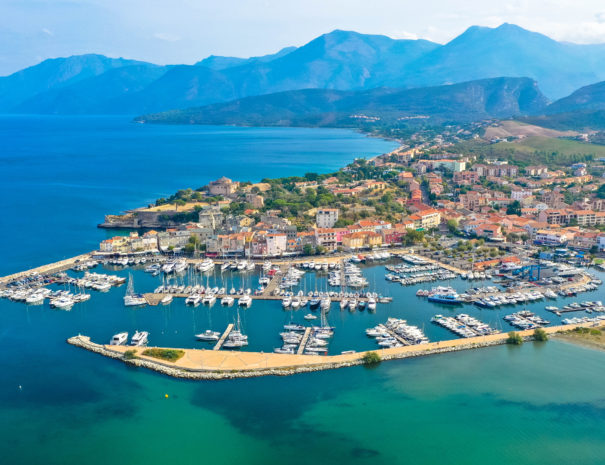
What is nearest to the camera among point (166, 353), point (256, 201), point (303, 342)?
point (166, 353)

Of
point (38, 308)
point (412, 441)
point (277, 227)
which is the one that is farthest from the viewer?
point (277, 227)

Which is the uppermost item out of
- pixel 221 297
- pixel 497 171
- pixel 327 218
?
pixel 497 171

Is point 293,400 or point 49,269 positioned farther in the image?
point 49,269

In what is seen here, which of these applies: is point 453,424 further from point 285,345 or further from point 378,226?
point 378,226

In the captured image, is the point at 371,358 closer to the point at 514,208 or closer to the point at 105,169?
the point at 514,208

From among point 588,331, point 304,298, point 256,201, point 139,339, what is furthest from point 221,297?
point 256,201

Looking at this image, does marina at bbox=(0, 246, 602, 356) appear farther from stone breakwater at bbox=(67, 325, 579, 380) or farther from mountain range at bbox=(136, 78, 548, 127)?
mountain range at bbox=(136, 78, 548, 127)

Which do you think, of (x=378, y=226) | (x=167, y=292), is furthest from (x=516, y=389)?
(x=378, y=226)

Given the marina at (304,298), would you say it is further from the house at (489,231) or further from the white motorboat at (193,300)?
the house at (489,231)

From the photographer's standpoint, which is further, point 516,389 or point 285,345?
point 285,345
